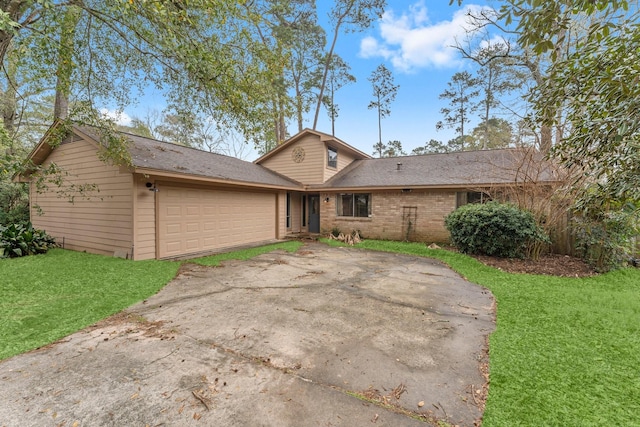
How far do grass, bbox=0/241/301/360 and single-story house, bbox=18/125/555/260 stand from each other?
98 centimetres

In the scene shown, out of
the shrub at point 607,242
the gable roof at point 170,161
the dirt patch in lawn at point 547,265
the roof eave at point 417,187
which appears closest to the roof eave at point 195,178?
the gable roof at point 170,161

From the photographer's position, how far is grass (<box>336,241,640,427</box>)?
210cm

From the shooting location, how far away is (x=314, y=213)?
1440 centimetres

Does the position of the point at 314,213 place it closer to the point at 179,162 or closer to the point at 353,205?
the point at 353,205

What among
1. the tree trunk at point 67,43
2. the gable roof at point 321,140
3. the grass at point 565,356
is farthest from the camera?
the gable roof at point 321,140

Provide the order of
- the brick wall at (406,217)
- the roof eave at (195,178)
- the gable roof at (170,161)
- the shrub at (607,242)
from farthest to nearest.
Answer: the brick wall at (406,217) → the gable roof at (170,161) → the roof eave at (195,178) → the shrub at (607,242)

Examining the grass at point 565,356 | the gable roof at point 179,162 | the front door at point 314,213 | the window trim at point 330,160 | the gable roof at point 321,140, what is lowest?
the grass at point 565,356

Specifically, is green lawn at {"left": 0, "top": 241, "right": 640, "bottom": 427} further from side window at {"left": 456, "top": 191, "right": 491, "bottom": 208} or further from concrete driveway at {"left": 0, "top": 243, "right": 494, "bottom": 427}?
side window at {"left": 456, "top": 191, "right": 491, "bottom": 208}

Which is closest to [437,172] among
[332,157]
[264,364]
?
[332,157]

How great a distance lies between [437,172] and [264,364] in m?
11.2

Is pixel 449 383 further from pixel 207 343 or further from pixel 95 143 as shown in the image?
pixel 95 143

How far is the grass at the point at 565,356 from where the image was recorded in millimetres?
2104

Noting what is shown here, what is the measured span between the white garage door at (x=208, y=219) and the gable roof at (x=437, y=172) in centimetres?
339

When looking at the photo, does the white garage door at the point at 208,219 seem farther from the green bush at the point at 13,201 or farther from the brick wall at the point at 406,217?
the green bush at the point at 13,201
